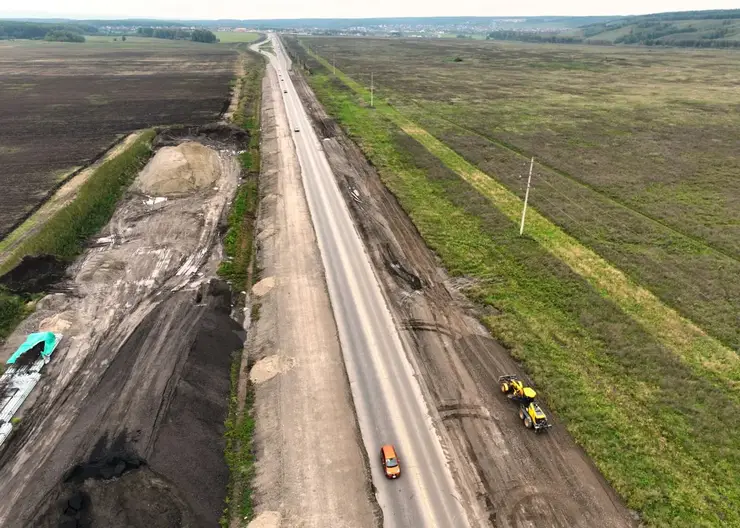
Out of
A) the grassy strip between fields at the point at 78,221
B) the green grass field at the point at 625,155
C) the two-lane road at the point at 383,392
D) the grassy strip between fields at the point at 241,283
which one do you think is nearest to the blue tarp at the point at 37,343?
the grassy strip between fields at the point at 78,221

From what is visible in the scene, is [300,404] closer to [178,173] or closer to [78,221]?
[78,221]

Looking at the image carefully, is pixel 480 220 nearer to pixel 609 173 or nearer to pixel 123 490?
pixel 609 173

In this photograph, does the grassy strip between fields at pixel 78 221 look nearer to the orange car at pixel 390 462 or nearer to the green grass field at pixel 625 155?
the orange car at pixel 390 462

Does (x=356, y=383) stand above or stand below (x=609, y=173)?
below

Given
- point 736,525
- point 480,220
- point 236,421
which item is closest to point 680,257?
point 480,220

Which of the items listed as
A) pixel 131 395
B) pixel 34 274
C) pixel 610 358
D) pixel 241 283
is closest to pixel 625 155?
pixel 610 358

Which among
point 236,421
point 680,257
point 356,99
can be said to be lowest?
point 236,421
